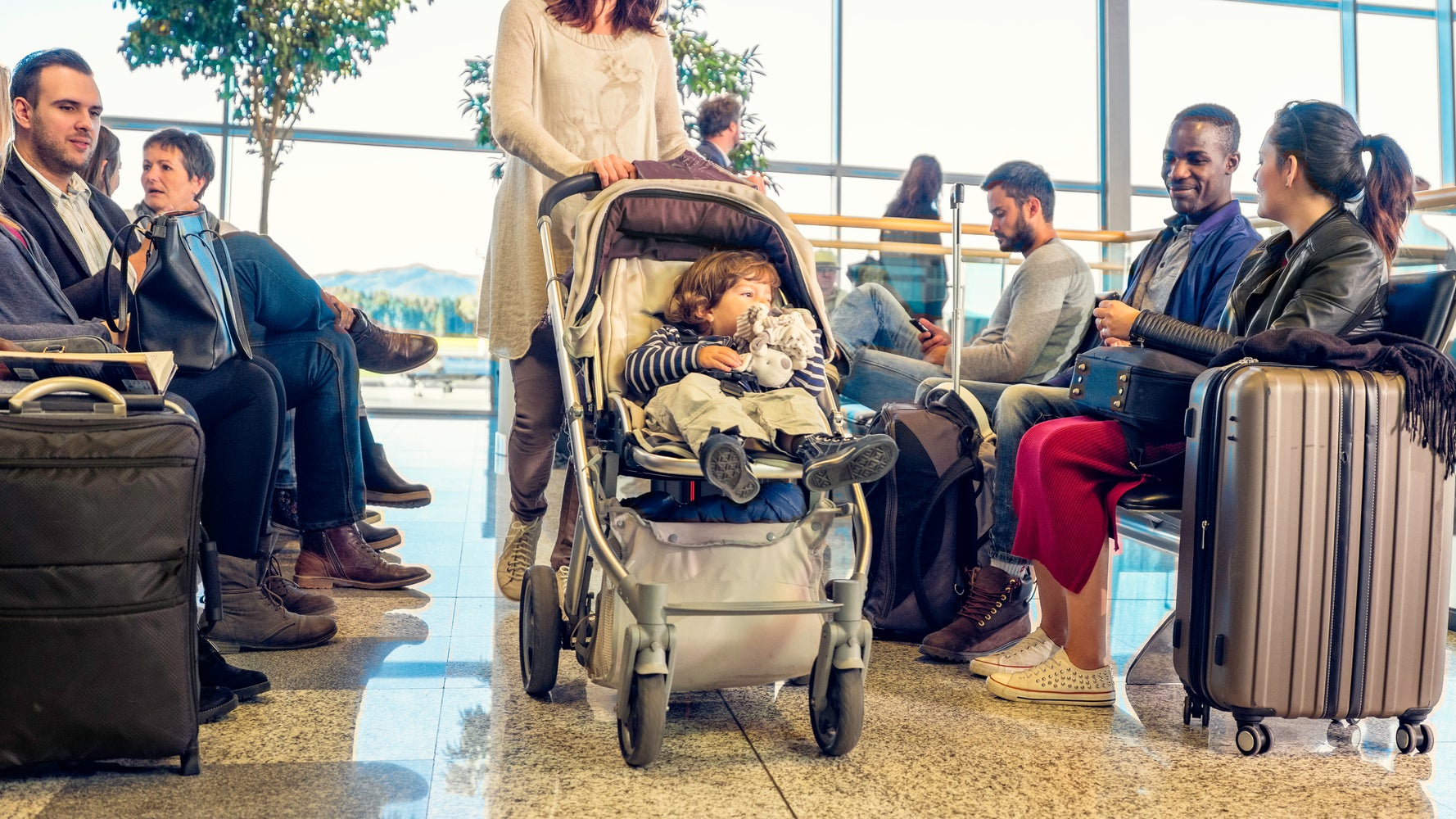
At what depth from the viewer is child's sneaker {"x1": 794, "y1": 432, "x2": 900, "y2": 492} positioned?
1775 mm

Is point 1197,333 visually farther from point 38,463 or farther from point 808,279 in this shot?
point 38,463

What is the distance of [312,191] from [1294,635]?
24.2 feet

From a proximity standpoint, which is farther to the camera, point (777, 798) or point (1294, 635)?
point (1294, 635)

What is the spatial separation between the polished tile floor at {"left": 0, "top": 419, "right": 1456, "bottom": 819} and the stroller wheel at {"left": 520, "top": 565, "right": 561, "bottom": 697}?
0.16ft

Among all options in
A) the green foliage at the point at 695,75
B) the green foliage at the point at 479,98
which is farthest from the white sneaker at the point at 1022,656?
the green foliage at the point at 479,98

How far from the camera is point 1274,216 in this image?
85.7 inches

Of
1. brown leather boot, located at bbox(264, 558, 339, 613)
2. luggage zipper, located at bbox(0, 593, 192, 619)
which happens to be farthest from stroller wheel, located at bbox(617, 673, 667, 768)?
brown leather boot, located at bbox(264, 558, 339, 613)

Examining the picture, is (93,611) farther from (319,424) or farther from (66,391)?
(319,424)

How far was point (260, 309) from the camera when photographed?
9.61 feet

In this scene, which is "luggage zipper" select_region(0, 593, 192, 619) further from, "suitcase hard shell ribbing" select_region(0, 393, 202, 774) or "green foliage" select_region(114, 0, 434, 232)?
"green foliage" select_region(114, 0, 434, 232)

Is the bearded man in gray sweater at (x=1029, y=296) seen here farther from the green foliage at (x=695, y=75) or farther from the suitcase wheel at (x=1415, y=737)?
the green foliage at (x=695, y=75)

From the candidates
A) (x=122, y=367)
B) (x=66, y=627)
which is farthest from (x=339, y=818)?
(x=122, y=367)

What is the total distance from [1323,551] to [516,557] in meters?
1.72

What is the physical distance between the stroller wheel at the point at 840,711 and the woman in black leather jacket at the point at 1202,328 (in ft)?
1.82
